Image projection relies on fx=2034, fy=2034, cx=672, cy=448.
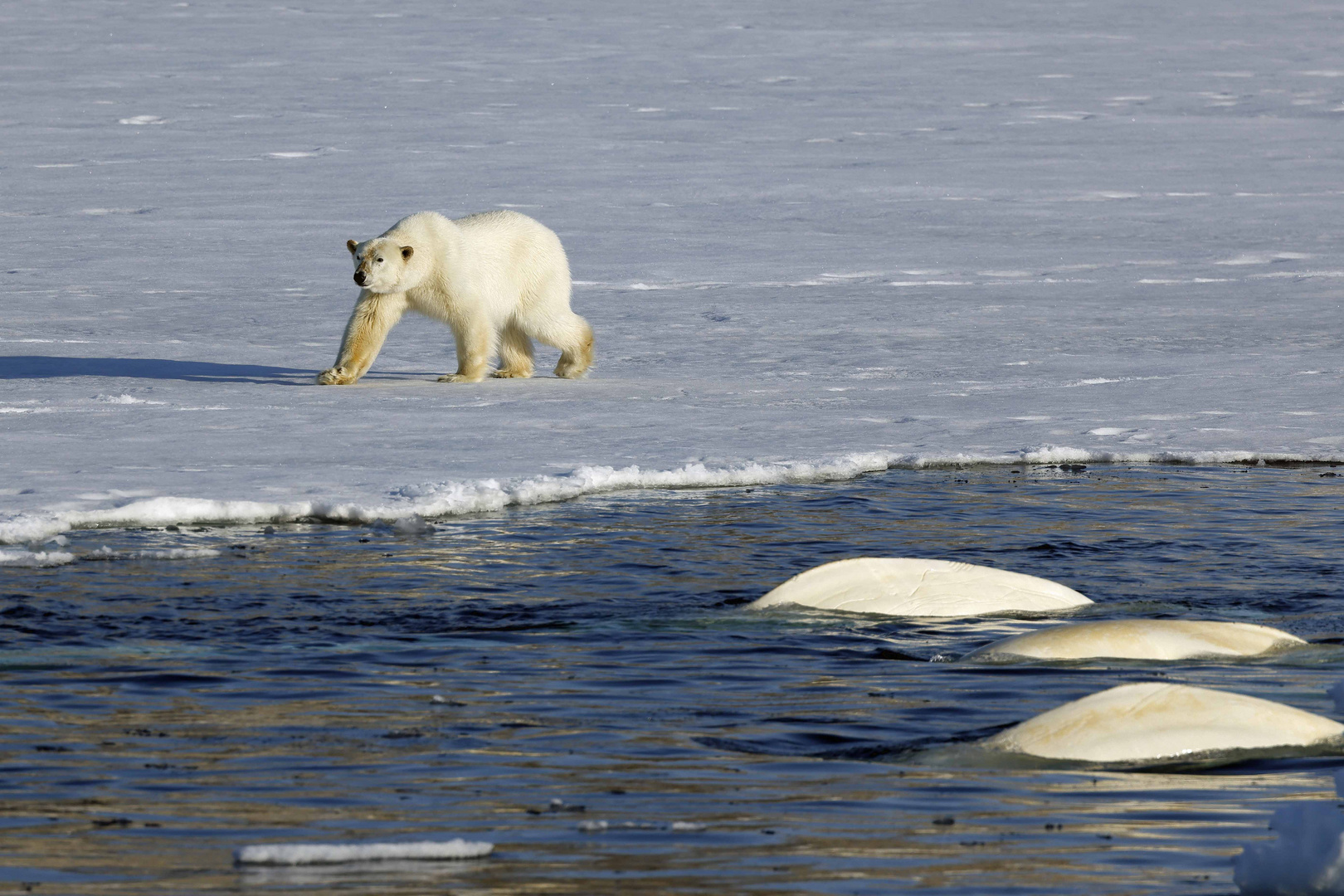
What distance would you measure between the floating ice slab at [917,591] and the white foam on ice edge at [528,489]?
6.71 ft

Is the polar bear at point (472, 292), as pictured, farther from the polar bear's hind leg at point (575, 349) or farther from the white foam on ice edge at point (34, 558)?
the white foam on ice edge at point (34, 558)

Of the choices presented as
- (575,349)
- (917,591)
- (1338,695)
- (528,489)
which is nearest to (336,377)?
(575,349)

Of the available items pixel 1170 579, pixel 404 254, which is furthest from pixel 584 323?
pixel 1170 579

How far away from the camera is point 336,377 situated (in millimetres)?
11586

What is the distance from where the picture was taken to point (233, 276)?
15914 millimetres

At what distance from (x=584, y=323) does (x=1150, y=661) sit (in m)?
7.13

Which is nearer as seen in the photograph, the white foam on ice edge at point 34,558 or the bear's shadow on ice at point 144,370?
the white foam on ice edge at point 34,558

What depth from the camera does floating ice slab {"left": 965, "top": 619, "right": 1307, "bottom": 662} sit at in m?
5.81

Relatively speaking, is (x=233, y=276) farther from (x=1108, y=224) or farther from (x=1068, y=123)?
(x=1068, y=123)

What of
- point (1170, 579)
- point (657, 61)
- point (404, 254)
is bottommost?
point (1170, 579)

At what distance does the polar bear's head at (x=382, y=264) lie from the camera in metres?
11.1

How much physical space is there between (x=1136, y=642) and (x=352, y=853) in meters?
2.80

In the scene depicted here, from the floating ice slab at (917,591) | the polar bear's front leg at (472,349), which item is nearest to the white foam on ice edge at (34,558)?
the floating ice slab at (917,591)

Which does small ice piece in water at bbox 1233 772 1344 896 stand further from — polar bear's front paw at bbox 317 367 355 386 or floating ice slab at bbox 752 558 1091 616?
polar bear's front paw at bbox 317 367 355 386
